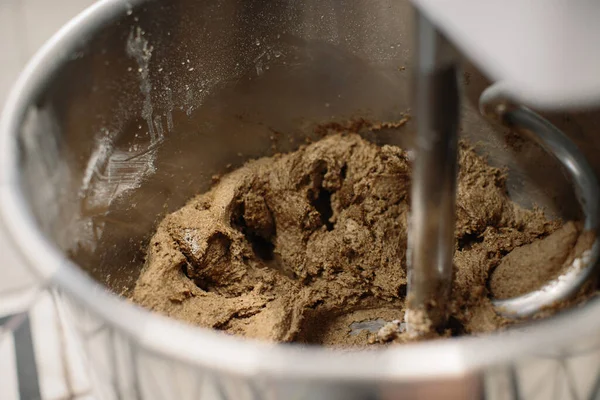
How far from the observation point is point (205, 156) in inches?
33.7

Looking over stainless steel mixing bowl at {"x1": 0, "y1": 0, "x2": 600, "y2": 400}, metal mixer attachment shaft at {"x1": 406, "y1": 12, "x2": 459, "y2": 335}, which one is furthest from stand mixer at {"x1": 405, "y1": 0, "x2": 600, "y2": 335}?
stainless steel mixing bowl at {"x1": 0, "y1": 0, "x2": 600, "y2": 400}

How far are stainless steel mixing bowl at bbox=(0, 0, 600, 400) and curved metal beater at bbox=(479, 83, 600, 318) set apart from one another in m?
0.05

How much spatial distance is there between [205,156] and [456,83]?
46cm

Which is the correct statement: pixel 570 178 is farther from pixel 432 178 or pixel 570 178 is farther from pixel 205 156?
pixel 205 156

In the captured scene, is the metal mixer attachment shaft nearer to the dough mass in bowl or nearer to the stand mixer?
the stand mixer

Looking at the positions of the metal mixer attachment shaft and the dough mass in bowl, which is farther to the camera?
the dough mass in bowl

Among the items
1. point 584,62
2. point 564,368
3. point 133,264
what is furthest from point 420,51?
point 133,264

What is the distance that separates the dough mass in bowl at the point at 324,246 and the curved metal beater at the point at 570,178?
29mm

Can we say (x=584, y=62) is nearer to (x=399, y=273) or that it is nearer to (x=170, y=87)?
(x=399, y=273)

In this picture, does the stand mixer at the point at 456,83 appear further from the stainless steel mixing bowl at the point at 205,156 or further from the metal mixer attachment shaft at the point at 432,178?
the stainless steel mixing bowl at the point at 205,156

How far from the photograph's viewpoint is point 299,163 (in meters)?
0.86

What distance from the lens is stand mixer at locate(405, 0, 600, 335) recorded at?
1.45 ft

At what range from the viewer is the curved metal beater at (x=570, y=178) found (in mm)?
646

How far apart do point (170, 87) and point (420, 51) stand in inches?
16.0
